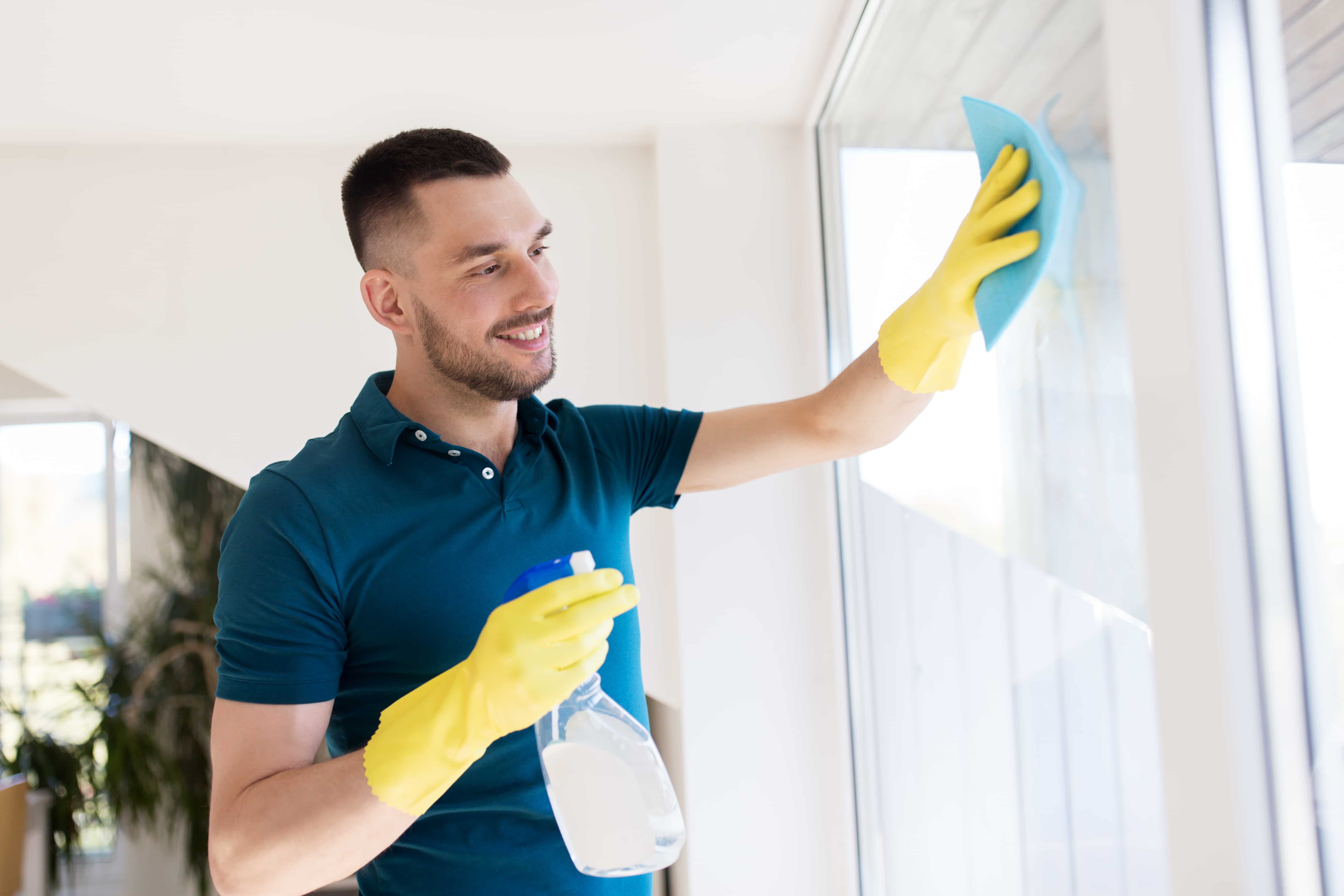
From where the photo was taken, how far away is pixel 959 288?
89 centimetres

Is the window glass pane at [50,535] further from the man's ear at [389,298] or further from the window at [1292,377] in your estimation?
the window at [1292,377]

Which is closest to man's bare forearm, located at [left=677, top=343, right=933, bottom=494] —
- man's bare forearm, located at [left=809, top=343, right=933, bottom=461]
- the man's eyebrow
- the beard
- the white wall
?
man's bare forearm, located at [left=809, top=343, right=933, bottom=461]

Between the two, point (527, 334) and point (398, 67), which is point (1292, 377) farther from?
point (398, 67)

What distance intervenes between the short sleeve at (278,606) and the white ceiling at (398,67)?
1.17 meters

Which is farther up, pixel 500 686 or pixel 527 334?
pixel 527 334

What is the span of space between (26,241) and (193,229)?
41cm

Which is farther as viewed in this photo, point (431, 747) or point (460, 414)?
point (460, 414)

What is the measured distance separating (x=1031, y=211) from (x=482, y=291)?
655 mm

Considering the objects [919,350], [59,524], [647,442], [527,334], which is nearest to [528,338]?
[527,334]

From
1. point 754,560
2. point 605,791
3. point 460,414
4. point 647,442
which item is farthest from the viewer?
point 754,560

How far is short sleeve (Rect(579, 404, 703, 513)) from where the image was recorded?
1.32m

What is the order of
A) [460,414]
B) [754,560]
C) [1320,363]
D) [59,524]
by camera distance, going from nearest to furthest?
1. [1320,363]
2. [460,414]
3. [754,560]
4. [59,524]

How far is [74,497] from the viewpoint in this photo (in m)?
3.78

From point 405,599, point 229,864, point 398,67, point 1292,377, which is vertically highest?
point 398,67
